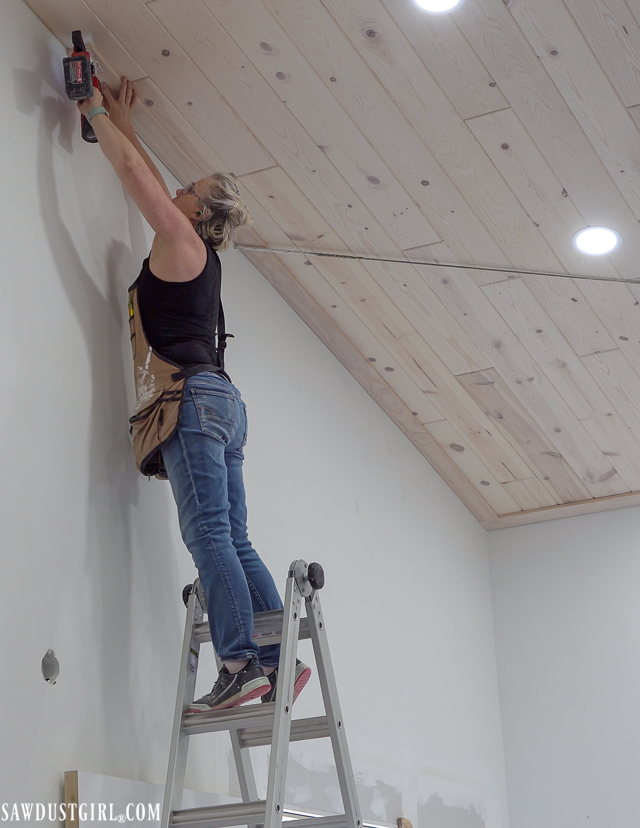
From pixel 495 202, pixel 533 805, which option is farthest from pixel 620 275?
pixel 533 805

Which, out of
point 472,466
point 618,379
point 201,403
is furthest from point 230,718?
point 472,466

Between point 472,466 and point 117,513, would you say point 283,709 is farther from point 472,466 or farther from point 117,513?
point 472,466

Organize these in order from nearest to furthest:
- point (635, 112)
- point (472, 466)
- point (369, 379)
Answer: point (635, 112) < point (369, 379) < point (472, 466)

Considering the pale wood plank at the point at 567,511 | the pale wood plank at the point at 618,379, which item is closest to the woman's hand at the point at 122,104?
the pale wood plank at the point at 618,379

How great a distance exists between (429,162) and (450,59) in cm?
38

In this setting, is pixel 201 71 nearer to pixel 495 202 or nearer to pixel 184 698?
pixel 495 202

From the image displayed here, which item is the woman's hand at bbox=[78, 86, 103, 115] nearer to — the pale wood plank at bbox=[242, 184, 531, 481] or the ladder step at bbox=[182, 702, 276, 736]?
the pale wood plank at bbox=[242, 184, 531, 481]

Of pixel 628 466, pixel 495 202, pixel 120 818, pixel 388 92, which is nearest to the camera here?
pixel 120 818

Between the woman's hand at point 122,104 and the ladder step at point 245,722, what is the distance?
1.56 m

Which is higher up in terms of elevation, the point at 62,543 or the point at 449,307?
the point at 449,307

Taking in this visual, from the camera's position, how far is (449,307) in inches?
139

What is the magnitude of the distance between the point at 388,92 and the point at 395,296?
0.96 m

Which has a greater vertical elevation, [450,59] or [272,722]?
[450,59]

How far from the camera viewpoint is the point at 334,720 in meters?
2.16
